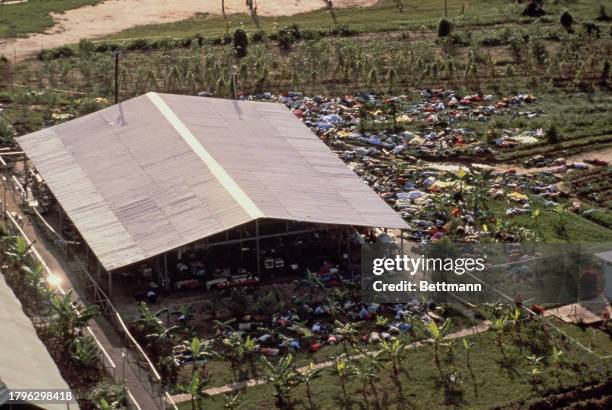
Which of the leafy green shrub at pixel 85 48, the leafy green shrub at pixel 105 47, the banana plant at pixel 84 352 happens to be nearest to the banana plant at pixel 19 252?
the banana plant at pixel 84 352

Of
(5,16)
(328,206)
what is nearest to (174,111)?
(328,206)

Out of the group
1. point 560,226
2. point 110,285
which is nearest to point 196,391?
point 110,285

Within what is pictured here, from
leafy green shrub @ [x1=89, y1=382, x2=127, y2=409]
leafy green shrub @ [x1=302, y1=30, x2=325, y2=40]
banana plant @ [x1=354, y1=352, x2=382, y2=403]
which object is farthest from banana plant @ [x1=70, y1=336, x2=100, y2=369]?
leafy green shrub @ [x1=302, y1=30, x2=325, y2=40]

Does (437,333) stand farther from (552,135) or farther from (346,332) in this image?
(552,135)

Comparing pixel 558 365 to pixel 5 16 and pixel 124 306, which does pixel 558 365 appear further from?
pixel 5 16

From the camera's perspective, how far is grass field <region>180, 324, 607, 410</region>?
93.7 ft

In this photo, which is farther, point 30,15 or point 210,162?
point 30,15

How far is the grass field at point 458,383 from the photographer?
2855 cm

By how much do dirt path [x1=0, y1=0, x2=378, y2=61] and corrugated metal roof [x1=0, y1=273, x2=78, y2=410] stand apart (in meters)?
38.3

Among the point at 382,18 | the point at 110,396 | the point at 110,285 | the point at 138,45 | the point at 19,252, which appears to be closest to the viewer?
the point at 110,396

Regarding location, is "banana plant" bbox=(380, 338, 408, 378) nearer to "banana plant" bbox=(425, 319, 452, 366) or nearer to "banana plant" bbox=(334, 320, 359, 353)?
"banana plant" bbox=(425, 319, 452, 366)

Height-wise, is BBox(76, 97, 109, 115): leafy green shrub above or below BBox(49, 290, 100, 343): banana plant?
above

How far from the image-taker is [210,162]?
122ft

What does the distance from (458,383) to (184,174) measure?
12.0m
